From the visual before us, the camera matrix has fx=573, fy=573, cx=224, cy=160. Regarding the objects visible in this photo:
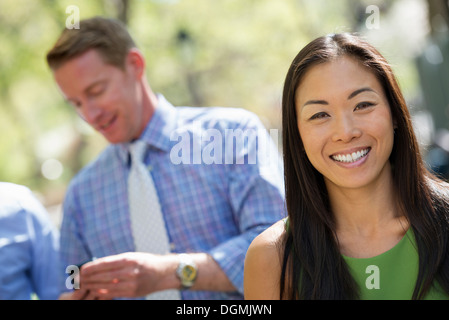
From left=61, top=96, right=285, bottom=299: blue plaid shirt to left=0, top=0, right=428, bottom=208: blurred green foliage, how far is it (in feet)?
19.3

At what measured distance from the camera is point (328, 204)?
2076 mm

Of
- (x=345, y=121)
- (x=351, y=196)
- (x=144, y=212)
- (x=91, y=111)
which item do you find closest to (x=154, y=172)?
(x=144, y=212)

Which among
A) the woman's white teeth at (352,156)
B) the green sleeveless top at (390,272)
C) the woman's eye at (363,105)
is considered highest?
the woman's eye at (363,105)

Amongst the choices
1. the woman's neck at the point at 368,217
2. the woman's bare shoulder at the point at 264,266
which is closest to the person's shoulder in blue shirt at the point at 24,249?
the woman's bare shoulder at the point at 264,266

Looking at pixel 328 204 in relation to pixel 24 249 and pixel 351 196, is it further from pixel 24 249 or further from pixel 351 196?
pixel 24 249

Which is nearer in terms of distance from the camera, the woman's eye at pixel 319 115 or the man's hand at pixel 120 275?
the woman's eye at pixel 319 115

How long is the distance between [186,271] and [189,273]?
2 cm

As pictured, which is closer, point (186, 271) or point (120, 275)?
point (120, 275)

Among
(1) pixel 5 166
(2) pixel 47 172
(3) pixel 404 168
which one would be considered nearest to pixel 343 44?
(3) pixel 404 168

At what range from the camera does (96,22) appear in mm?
3051

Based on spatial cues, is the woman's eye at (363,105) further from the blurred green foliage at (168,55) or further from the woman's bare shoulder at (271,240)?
the blurred green foliage at (168,55)

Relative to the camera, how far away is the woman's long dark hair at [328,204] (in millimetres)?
1851

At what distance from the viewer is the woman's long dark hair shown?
6.07ft

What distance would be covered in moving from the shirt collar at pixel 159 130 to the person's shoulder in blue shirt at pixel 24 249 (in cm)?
55
